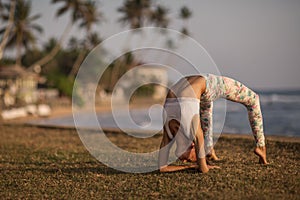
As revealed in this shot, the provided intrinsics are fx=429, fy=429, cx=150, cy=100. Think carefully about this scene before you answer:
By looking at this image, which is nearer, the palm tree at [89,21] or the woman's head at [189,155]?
the woman's head at [189,155]

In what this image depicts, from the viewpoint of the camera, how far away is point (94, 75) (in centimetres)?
6544

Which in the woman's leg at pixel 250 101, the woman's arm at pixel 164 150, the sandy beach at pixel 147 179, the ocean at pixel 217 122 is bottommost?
the ocean at pixel 217 122

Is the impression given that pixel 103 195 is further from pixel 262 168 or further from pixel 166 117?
pixel 262 168

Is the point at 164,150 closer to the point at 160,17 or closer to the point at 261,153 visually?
the point at 261,153

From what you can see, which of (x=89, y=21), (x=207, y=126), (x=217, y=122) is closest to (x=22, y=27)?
(x=89, y=21)

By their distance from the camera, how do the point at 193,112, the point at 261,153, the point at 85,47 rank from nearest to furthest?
the point at 193,112
the point at 261,153
the point at 85,47

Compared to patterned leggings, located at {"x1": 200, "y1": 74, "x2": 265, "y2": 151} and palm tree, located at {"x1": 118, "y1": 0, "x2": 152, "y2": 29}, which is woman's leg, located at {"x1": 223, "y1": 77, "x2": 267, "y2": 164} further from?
palm tree, located at {"x1": 118, "y1": 0, "x2": 152, "y2": 29}

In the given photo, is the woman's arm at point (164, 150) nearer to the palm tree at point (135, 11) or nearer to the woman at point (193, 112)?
the woman at point (193, 112)

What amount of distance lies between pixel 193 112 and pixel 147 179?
41.2 inches

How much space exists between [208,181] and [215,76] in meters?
1.52

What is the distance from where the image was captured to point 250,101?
6.11 metres

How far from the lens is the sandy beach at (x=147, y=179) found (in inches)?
185

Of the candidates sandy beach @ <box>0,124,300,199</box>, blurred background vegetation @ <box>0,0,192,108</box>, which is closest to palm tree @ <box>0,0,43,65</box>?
blurred background vegetation @ <box>0,0,192,108</box>

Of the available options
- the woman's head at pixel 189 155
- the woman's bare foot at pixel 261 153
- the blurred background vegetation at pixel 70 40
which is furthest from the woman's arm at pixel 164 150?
the blurred background vegetation at pixel 70 40
